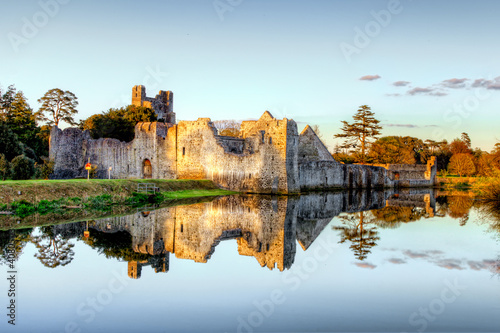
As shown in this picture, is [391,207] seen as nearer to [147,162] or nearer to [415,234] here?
[415,234]

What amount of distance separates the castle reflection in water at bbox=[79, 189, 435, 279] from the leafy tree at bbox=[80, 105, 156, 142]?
3045 centimetres

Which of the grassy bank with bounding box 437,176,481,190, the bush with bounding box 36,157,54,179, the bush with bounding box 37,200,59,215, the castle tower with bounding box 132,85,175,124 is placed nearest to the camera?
the bush with bounding box 37,200,59,215

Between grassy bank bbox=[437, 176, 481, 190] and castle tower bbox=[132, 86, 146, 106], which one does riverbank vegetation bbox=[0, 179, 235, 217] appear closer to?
grassy bank bbox=[437, 176, 481, 190]

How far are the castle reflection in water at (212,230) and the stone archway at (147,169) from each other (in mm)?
18541

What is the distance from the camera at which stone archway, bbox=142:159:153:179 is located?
41531mm

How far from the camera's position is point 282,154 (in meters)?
32.3

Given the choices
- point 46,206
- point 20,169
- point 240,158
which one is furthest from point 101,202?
point 240,158

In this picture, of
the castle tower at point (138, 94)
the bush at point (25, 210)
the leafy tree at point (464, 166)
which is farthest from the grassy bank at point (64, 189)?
the castle tower at point (138, 94)

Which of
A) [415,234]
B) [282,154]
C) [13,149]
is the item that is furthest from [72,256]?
[13,149]

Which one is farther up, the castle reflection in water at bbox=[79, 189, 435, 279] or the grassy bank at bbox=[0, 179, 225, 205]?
the grassy bank at bbox=[0, 179, 225, 205]

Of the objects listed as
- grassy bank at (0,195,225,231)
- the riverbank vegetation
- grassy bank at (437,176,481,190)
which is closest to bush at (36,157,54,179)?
the riverbank vegetation

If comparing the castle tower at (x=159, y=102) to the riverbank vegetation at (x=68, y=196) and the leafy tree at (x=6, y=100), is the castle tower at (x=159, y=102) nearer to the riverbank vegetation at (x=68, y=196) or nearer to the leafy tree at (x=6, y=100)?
the leafy tree at (x=6, y=100)

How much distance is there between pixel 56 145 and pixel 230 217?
98.2 ft

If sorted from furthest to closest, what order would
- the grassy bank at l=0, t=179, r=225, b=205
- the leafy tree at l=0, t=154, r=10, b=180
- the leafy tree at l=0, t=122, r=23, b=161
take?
the leafy tree at l=0, t=122, r=23, b=161 < the leafy tree at l=0, t=154, r=10, b=180 < the grassy bank at l=0, t=179, r=225, b=205
